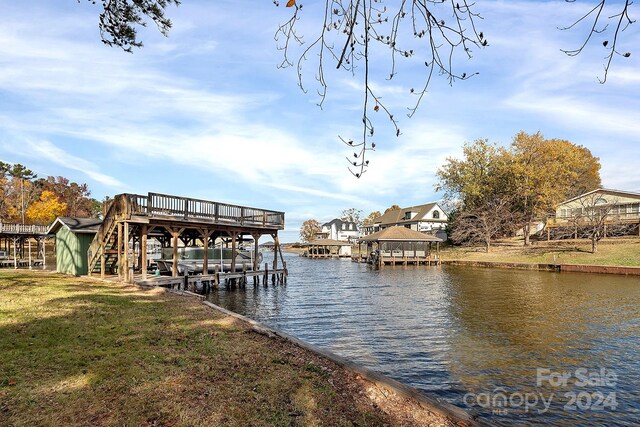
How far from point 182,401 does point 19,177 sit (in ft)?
280

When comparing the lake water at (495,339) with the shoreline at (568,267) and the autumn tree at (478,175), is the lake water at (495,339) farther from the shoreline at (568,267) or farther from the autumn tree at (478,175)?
the autumn tree at (478,175)

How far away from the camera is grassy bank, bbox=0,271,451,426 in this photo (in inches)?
184

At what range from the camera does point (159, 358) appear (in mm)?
6711

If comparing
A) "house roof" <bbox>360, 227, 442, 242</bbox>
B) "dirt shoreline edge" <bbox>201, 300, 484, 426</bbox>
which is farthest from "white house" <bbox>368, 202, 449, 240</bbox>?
"dirt shoreline edge" <bbox>201, 300, 484, 426</bbox>

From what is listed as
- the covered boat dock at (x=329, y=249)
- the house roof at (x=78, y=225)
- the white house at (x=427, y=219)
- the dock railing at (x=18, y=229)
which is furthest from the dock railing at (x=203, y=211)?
the white house at (x=427, y=219)

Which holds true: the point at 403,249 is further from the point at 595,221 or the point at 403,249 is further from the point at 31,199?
the point at 31,199

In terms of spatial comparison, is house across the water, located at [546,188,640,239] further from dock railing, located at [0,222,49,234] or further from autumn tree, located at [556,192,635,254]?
dock railing, located at [0,222,49,234]

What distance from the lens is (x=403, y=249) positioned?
55.8 m

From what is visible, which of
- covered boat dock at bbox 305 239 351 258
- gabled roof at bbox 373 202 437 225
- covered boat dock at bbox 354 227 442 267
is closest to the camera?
covered boat dock at bbox 354 227 442 267

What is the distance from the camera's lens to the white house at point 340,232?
10925 cm

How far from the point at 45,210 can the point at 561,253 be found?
266ft

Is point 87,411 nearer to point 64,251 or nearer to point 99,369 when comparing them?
point 99,369

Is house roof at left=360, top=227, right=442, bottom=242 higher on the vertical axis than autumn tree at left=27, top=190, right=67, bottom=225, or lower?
lower

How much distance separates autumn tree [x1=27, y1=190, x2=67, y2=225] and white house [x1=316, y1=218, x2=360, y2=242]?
207 feet
